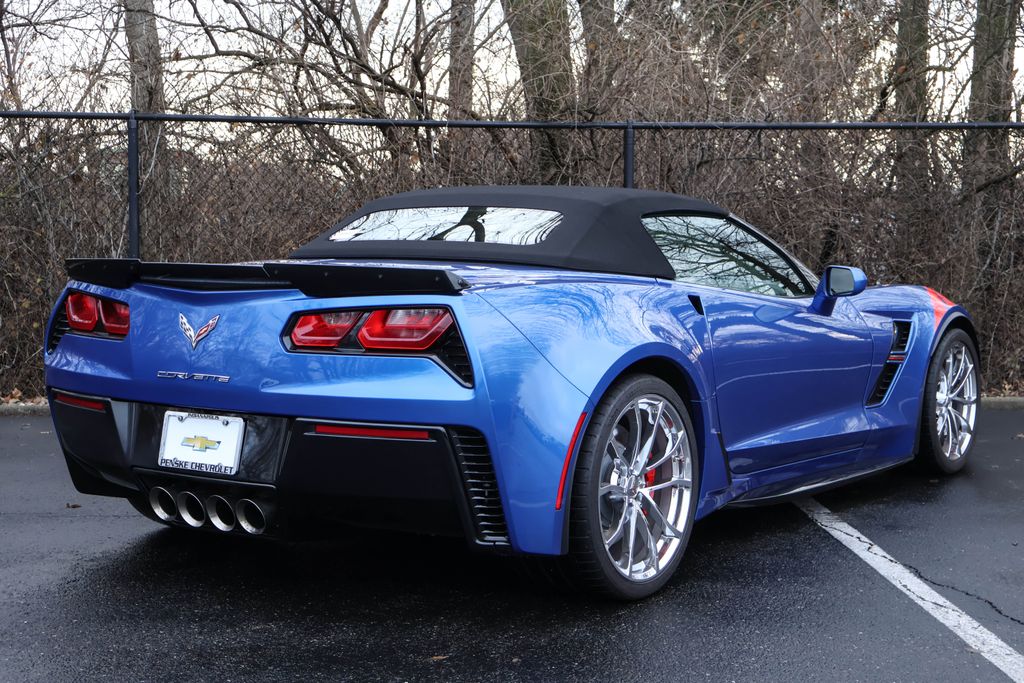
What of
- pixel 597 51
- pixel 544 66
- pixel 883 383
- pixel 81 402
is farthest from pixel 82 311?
pixel 597 51

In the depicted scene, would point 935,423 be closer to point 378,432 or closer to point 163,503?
point 378,432

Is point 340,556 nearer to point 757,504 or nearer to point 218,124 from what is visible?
point 757,504

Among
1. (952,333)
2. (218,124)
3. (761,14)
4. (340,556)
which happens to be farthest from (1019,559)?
(761,14)

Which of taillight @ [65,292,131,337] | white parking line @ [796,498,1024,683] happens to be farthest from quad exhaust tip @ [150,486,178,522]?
white parking line @ [796,498,1024,683]

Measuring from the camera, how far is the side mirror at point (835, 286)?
4.75 meters

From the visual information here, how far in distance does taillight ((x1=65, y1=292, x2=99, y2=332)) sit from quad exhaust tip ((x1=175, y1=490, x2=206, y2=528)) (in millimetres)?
657

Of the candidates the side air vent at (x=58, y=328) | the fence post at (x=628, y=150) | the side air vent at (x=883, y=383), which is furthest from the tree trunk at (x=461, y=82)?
the side air vent at (x=58, y=328)

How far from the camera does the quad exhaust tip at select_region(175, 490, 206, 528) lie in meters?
3.45

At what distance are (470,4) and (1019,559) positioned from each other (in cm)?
644

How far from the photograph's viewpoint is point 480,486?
3.23 meters

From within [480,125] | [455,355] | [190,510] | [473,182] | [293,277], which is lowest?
[190,510]

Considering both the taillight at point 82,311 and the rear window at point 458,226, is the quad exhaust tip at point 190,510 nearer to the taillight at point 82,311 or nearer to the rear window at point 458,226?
the taillight at point 82,311

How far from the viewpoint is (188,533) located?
14.6 feet

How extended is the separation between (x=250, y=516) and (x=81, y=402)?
28.4 inches
